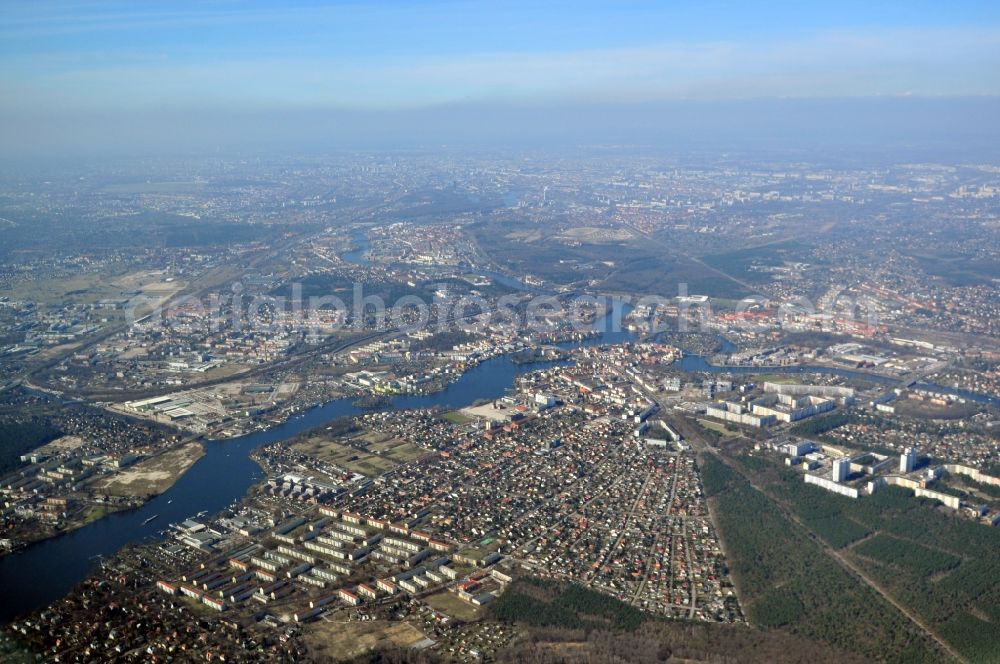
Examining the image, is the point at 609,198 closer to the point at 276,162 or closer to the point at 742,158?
the point at 742,158

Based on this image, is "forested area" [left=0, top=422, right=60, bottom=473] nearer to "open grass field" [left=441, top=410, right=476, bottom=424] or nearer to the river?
the river

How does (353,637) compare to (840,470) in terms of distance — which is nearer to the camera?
(353,637)

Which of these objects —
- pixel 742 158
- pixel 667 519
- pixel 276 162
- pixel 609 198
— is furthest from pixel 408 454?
pixel 276 162

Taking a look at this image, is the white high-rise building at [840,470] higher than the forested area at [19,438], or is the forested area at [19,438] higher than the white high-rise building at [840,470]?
the white high-rise building at [840,470]

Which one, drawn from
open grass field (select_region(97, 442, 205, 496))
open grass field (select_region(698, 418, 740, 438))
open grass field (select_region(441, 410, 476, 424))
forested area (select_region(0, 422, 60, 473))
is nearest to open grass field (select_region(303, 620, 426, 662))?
open grass field (select_region(97, 442, 205, 496))

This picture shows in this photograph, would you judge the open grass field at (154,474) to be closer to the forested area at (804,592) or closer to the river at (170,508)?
the river at (170,508)

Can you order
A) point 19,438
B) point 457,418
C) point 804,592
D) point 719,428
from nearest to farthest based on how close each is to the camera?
point 804,592
point 19,438
point 719,428
point 457,418

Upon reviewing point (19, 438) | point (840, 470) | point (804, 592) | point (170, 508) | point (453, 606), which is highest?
point (840, 470)


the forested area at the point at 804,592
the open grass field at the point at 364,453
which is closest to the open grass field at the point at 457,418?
the open grass field at the point at 364,453

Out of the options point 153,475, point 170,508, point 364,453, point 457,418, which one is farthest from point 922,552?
point 153,475

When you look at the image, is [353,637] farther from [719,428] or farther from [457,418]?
[719,428]

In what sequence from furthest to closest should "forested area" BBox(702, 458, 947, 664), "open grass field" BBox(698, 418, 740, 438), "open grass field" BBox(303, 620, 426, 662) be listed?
"open grass field" BBox(698, 418, 740, 438)
"forested area" BBox(702, 458, 947, 664)
"open grass field" BBox(303, 620, 426, 662)
